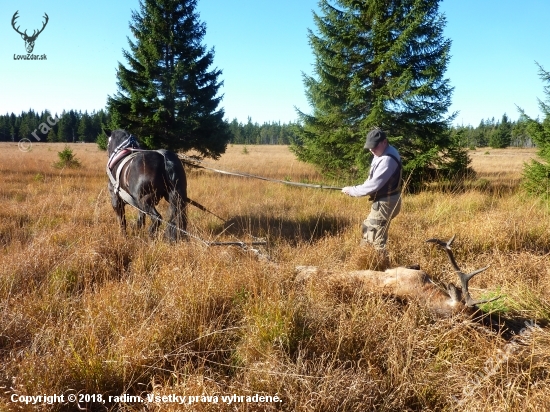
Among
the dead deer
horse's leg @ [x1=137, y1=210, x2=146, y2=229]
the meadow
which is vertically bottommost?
the meadow

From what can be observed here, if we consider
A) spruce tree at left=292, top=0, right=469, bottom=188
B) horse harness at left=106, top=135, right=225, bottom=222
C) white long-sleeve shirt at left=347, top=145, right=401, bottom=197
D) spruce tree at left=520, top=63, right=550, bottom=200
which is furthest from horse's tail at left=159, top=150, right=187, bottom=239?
spruce tree at left=520, top=63, right=550, bottom=200

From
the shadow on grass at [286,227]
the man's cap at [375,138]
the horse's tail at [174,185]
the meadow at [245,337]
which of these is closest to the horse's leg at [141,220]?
the horse's tail at [174,185]

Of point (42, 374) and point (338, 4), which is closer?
point (42, 374)

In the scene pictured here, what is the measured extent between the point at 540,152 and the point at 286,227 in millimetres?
6961

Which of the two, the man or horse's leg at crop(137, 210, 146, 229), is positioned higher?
the man

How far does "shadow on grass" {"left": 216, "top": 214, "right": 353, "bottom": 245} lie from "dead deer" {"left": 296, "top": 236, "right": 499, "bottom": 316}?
179cm

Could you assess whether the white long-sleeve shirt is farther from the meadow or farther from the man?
the meadow

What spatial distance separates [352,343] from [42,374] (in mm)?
1956

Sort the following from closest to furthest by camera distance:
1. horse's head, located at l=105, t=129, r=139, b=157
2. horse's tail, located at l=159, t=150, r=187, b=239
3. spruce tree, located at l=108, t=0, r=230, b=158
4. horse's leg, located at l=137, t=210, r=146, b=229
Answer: horse's tail, located at l=159, t=150, r=187, b=239 < horse's leg, located at l=137, t=210, r=146, b=229 < horse's head, located at l=105, t=129, r=139, b=157 < spruce tree, located at l=108, t=0, r=230, b=158

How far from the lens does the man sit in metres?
3.63

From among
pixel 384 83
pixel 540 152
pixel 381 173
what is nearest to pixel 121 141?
pixel 381 173

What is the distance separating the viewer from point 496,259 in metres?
3.78

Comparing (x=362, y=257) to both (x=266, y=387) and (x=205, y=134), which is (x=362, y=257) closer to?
(x=266, y=387)

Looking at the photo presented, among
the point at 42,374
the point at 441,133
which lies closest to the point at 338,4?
the point at 441,133
